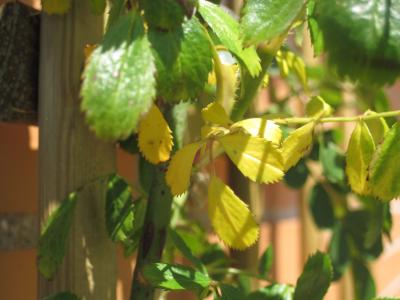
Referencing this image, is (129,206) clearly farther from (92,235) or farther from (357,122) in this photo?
(357,122)

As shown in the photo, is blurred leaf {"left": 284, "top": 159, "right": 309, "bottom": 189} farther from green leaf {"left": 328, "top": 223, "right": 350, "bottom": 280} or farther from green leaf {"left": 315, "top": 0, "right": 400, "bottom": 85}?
green leaf {"left": 315, "top": 0, "right": 400, "bottom": 85}

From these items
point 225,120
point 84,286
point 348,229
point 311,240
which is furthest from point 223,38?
point 311,240

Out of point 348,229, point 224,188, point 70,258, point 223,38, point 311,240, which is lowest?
point 311,240

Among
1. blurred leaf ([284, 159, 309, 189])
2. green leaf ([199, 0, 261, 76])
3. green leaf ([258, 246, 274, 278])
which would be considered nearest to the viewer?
green leaf ([199, 0, 261, 76])

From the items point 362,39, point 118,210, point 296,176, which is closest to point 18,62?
point 118,210

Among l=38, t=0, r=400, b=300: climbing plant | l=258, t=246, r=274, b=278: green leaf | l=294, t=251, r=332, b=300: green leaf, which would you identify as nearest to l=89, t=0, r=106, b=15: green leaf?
l=38, t=0, r=400, b=300: climbing plant
